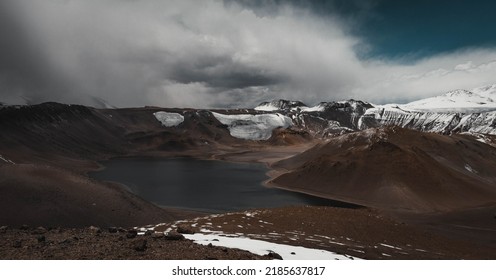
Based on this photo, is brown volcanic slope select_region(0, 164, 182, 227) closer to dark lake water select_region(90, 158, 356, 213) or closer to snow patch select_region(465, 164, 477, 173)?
dark lake water select_region(90, 158, 356, 213)

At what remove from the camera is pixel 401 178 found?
252 ft

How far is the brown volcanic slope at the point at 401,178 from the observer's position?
69562mm

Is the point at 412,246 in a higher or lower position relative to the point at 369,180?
lower

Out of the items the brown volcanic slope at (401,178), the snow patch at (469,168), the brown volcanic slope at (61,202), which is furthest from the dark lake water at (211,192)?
the snow patch at (469,168)

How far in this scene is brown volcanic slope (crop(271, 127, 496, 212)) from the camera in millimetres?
69562

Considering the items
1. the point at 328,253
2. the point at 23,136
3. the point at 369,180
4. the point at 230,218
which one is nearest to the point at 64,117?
the point at 23,136

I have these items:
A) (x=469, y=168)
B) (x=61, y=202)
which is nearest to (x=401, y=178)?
(x=469, y=168)

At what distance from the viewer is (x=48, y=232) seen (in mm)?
17328

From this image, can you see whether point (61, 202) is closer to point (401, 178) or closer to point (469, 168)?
point (401, 178)

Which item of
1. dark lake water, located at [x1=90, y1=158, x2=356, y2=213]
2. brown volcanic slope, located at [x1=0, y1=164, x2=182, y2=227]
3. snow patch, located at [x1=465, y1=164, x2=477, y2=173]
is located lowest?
brown volcanic slope, located at [x1=0, y1=164, x2=182, y2=227]

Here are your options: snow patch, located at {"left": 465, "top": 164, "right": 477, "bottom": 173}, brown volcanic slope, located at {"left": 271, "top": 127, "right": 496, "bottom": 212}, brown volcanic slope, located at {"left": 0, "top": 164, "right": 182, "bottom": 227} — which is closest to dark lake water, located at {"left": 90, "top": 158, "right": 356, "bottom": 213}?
brown volcanic slope, located at {"left": 271, "top": 127, "right": 496, "bottom": 212}

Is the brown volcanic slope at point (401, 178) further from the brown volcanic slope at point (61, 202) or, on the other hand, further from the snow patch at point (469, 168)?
the brown volcanic slope at point (61, 202)
